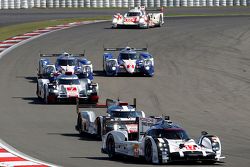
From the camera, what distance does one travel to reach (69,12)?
83625mm

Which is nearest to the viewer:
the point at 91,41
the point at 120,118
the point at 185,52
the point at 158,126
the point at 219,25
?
the point at 158,126

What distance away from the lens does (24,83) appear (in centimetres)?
5031

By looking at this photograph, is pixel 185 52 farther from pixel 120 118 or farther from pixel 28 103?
pixel 120 118

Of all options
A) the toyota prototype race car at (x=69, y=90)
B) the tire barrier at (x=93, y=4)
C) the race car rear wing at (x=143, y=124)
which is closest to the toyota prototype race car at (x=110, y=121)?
the race car rear wing at (x=143, y=124)

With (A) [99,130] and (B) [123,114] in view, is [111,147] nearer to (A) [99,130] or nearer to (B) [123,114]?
(A) [99,130]

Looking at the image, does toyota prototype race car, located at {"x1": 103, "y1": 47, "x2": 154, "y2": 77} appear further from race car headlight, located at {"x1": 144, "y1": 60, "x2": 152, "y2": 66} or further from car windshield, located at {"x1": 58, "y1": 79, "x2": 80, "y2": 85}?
car windshield, located at {"x1": 58, "y1": 79, "x2": 80, "y2": 85}

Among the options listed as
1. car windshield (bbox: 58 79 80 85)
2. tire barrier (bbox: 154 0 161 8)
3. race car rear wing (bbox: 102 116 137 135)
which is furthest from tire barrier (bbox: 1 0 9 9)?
race car rear wing (bbox: 102 116 137 135)

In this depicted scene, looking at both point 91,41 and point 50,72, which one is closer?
point 50,72

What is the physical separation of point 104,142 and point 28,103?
1509cm

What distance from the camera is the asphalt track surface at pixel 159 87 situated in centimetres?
3209

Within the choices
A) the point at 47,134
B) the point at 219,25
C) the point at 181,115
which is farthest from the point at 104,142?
the point at 219,25

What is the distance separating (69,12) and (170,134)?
186 ft

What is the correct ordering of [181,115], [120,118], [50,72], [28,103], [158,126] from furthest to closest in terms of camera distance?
[50,72]
[28,103]
[181,115]
[120,118]
[158,126]

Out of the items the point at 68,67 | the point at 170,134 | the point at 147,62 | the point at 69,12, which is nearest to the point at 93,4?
the point at 69,12
